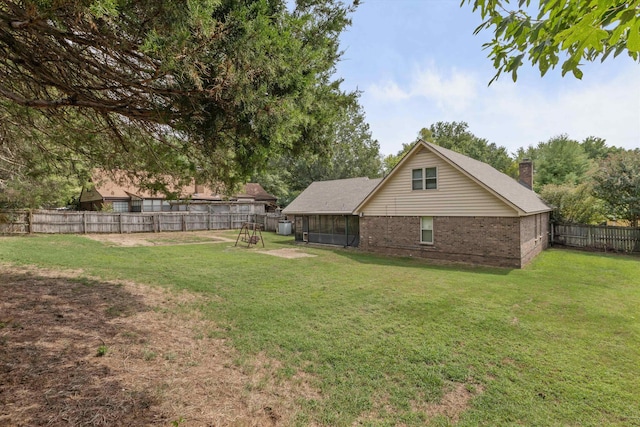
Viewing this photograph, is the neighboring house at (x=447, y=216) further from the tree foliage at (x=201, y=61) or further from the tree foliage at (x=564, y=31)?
the tree foliage at (x=564, y=31)

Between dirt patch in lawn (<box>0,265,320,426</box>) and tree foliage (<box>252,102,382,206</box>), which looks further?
tree foliage (<box>252,102,382,206</box>)

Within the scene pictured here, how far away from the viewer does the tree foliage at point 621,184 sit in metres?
15.9

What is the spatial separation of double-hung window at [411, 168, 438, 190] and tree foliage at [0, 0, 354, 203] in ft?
33.2

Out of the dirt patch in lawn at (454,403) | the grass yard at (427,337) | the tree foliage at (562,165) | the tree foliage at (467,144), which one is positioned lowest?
the dirt patch in lawn at (454,403)

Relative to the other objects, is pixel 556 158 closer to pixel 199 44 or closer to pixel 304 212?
pixel 304 212

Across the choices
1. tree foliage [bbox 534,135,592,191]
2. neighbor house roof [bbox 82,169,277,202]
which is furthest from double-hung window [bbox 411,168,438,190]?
tree foliage [bbox 534,135,592,191]

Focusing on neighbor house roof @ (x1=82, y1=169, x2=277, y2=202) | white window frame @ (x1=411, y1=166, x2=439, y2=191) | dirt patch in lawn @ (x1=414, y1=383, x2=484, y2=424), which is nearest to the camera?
dirt patch in lawn @ (x1=414, y1=383, x2=484, y2=424)

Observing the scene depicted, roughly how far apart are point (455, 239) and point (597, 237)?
9.60 metres

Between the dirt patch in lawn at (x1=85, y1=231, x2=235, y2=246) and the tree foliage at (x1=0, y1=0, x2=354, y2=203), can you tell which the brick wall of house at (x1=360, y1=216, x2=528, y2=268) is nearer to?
the tree foliage at (x1=0, y1=0, x2=354, y2=203)

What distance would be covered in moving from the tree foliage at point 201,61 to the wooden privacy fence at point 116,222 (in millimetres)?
20208

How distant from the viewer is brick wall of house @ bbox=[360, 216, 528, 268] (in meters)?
12.4

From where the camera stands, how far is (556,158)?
35156 mm

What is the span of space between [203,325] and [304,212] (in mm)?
15574

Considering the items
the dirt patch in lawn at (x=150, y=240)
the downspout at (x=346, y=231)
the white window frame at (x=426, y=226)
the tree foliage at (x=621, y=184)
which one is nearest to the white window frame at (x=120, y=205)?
the dirt patch in lawn at (x=150, y=240)
